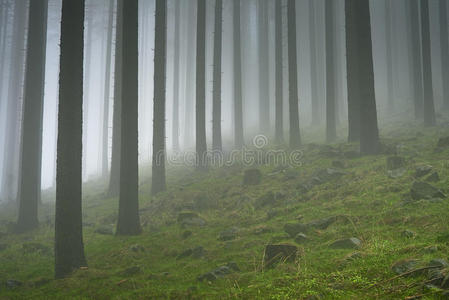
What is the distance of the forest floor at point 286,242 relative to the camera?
4.36m

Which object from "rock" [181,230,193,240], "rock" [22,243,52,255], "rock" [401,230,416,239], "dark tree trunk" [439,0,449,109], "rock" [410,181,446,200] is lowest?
"rock" [22,243,52,255]

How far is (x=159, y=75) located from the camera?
52.1 feet

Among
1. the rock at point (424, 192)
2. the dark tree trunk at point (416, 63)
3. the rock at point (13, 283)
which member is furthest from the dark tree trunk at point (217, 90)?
the rock at point (13, 283)

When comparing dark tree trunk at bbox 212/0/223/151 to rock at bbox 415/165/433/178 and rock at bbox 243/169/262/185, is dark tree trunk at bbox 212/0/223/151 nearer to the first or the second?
rock at bbox 243/169/262/185

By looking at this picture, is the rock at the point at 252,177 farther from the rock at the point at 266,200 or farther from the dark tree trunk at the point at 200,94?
the dark tree trunk at the point at 200,94

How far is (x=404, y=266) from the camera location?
4.16 meters

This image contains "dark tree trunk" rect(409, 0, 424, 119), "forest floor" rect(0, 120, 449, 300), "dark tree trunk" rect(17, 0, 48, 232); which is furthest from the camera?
"dark tree trunk" rect(409, 0, 424, 119)

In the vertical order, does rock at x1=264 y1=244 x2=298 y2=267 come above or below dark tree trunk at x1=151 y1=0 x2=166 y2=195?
below

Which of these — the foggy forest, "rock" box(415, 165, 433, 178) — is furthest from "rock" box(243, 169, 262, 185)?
"rock" box(415, 165, 433, 178)

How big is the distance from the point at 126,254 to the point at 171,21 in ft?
138

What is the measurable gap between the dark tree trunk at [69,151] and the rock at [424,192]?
Result: 7.72 m

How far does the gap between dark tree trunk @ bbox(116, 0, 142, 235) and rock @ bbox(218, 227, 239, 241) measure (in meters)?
3.44

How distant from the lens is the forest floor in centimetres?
436

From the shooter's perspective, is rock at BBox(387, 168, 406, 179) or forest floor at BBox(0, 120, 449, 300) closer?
forest floor at BBox(0, 120, 449, 300)
